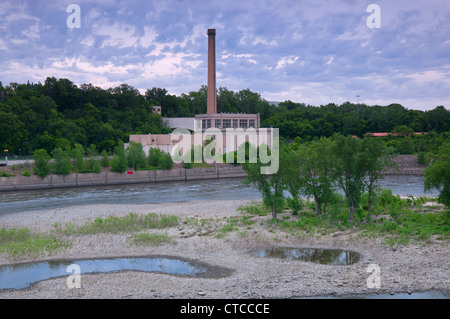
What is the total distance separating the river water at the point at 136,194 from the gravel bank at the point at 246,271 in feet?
45.2

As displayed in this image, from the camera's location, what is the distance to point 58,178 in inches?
2013

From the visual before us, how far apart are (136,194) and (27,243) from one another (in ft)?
76.5

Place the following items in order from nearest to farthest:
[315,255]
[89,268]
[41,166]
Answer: [89,268] < [315,255] < [41,166]

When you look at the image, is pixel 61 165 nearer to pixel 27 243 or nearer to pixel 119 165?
pixel 119 165

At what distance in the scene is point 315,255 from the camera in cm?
1978

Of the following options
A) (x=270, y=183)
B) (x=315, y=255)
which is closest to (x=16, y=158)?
(x=270, y=183)

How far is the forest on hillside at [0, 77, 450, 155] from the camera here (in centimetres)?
6638

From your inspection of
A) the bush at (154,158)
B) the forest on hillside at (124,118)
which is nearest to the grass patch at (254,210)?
the bush at (154,158)

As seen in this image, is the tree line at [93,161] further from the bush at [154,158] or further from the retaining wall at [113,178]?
the retaining wall at [113,178]

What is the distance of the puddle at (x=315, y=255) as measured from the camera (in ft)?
61.8

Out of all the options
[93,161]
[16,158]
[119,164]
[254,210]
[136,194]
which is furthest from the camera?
[16,158]

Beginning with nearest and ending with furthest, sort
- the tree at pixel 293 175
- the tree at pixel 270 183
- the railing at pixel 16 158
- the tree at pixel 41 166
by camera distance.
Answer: the tree at pixel 270 183
the tree at pixel 293 175
the tree at pixel 41 166
the railing at pixel 16 158

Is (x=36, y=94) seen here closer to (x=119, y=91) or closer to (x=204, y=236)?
(x=119, y=91)
